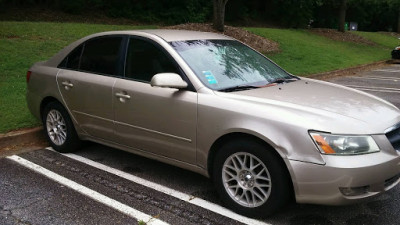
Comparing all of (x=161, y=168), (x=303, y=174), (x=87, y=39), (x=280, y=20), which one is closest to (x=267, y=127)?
(x=303, y=174)

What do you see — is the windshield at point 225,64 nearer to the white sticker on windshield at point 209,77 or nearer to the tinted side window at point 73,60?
the white sticker on windshield at point 209,77

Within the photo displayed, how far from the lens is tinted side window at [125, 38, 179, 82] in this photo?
4.17 meters

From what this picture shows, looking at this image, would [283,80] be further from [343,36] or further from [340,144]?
[343,36]

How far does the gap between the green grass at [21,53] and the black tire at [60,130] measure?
0.69m

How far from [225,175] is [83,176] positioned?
171 centimetres

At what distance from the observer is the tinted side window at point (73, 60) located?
505cm

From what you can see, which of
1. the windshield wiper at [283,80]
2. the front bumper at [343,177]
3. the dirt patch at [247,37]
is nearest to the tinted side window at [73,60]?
the windshield wiper at [283,80]

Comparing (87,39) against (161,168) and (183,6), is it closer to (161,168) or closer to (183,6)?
(161,168)

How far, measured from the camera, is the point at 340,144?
10.3 ft

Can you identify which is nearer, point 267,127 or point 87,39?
point 267,127

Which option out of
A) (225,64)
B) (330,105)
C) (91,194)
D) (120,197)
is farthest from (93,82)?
(330,105)

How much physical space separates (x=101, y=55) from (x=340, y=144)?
2.87 meters

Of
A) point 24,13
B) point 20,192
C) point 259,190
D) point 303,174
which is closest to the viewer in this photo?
point 303,174

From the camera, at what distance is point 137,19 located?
26.9 metres
